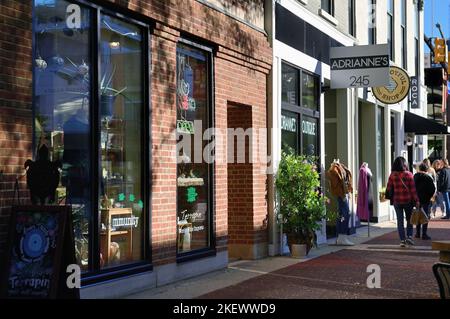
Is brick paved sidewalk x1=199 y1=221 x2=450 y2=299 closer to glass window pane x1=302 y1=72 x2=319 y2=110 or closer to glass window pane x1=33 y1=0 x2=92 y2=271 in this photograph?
glass window pane x1=33 y1=0 x2=92 y2=271

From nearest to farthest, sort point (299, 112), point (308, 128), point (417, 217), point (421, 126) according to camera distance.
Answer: point (299, 112), point (417, 217), point (308, 128), point (421, 126)

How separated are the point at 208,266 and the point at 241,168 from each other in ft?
7.10

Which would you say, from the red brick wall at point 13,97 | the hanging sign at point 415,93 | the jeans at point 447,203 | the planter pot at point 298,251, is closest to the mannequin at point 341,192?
the planter pot at point 298,251

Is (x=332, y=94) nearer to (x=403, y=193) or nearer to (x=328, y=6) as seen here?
(x=328, y=6)

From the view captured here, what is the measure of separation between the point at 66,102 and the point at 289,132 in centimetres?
606

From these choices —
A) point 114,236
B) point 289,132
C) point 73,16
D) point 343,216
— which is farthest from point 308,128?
point 73,16

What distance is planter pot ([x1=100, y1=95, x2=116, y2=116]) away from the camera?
7.34m

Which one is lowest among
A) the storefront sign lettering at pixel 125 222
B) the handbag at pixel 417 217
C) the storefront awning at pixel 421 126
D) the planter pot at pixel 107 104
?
the handbag at pixel 417 217

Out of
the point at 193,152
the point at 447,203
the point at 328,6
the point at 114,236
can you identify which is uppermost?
the point at 328,6

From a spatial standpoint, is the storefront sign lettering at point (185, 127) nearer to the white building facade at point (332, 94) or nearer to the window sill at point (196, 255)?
the window sill at point (196, 255)

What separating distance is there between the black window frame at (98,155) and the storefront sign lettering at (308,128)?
5446 mm

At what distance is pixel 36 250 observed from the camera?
219 inches

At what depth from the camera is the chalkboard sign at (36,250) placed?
5488 millimetres

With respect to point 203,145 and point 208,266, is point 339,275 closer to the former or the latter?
point 208,266
